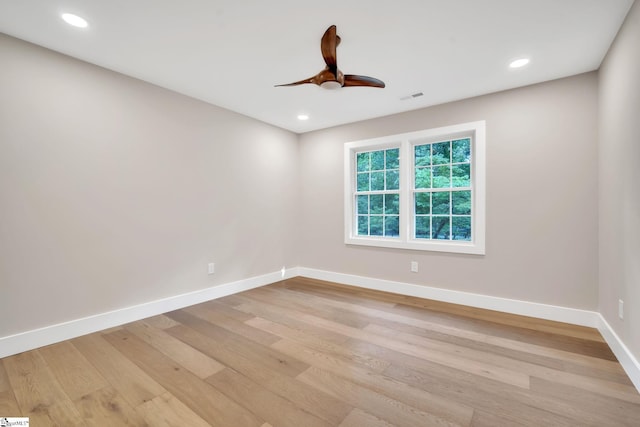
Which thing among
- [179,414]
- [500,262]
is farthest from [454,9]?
[179,414]

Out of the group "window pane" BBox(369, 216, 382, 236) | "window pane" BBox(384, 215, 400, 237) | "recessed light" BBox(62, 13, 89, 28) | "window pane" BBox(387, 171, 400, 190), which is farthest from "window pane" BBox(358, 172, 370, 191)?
"recessed light" BBox(62, 13, 89, 28)

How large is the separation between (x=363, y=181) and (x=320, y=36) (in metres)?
2.48

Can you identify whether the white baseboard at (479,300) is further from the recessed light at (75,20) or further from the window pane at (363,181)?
the recessed light at (75,20)

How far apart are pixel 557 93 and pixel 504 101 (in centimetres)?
45

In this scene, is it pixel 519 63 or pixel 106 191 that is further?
pixel 106 191

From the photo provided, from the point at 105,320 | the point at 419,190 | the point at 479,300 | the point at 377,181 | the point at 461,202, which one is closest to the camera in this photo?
the point at 105,320

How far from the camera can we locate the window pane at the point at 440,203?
3.65m

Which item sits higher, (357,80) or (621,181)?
(357,80)

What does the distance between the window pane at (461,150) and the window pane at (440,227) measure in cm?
75

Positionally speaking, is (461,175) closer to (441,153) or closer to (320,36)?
(441,153)

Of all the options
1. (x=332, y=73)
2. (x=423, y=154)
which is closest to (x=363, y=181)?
(x=423, y=154)

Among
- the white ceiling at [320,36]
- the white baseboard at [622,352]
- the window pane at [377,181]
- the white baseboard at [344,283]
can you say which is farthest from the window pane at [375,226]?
the white baseboard at [622,352]

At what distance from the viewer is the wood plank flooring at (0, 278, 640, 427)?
160 centimetres

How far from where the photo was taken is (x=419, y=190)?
381 cm
